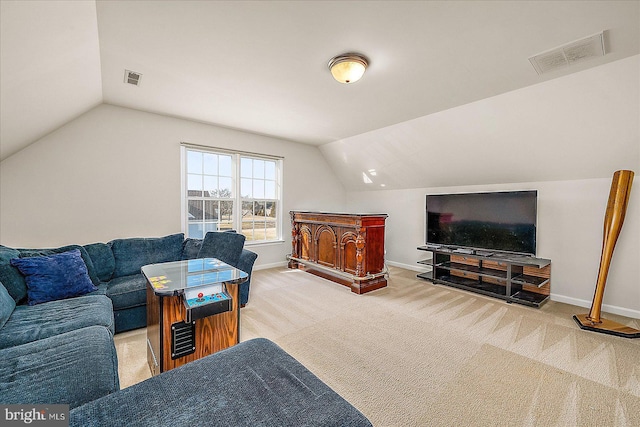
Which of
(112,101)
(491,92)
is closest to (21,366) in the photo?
(112,101)

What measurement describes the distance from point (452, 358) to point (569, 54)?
279 centimetres

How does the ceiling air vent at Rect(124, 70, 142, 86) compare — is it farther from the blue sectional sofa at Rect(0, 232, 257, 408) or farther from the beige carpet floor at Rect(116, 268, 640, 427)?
the beige carpet floor at Rect(116, 268, 640, 427)

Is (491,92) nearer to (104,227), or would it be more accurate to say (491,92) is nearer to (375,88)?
(375,88)

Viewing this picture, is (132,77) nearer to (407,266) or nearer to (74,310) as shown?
(74,310)

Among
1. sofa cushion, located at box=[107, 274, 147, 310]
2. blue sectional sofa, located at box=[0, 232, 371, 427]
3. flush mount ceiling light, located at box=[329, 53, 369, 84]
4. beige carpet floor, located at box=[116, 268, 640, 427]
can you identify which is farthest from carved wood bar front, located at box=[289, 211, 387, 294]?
blue sectional sofa, located at box=[0, 232, 371, 427]

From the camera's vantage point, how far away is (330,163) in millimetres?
6082

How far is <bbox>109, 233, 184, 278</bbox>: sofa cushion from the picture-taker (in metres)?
3.14

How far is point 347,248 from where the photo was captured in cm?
424

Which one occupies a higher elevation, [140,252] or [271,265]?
[140,252]

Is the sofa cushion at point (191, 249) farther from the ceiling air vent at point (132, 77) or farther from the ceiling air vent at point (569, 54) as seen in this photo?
the ceiling air vent at point (569, 54)

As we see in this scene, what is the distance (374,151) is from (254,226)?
105 inches

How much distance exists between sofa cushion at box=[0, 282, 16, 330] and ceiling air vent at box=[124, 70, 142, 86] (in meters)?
2.18

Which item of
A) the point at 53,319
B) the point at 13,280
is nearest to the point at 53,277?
the point at 13,280

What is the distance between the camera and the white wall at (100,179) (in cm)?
310
